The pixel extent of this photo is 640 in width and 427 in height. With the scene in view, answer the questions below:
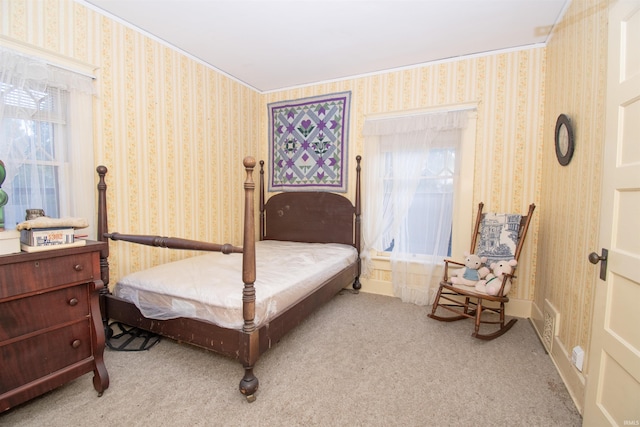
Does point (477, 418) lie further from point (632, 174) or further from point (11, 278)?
point (11, 278)

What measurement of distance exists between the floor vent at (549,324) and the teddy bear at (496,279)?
0.92 feet

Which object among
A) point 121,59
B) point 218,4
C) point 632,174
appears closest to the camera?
point 632,174

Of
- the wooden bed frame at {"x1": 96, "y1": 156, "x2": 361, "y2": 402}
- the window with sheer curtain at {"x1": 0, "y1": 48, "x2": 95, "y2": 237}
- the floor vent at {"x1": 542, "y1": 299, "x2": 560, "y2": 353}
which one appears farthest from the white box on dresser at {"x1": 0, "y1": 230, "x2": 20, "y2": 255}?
the floor vent at {"x1": 542, "y1": 299, "x2": 560, "y2": 353}

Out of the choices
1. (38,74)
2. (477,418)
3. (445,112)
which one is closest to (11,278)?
(38,74)

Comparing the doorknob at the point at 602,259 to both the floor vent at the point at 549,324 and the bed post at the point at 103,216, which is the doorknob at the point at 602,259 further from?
the bed post at the point at 103,216

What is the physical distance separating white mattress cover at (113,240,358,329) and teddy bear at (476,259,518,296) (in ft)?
4.17

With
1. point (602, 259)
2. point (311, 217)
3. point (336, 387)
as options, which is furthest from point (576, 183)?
point (311, 217)

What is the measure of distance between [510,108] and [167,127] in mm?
3259

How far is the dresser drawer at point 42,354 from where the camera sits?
4.27ft

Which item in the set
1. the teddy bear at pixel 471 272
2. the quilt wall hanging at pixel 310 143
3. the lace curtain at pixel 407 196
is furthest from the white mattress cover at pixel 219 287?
the quilt wall hanging at pixel 310 143

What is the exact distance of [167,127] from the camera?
2.69 meters

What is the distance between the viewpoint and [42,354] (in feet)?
4.62

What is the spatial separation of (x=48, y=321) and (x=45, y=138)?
1239 millimetres

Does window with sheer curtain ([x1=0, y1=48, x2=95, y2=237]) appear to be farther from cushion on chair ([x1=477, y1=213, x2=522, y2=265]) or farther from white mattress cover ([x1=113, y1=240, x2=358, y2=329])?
cushion on chair ([x1=477, y1=213, x2=522, y2=265])
